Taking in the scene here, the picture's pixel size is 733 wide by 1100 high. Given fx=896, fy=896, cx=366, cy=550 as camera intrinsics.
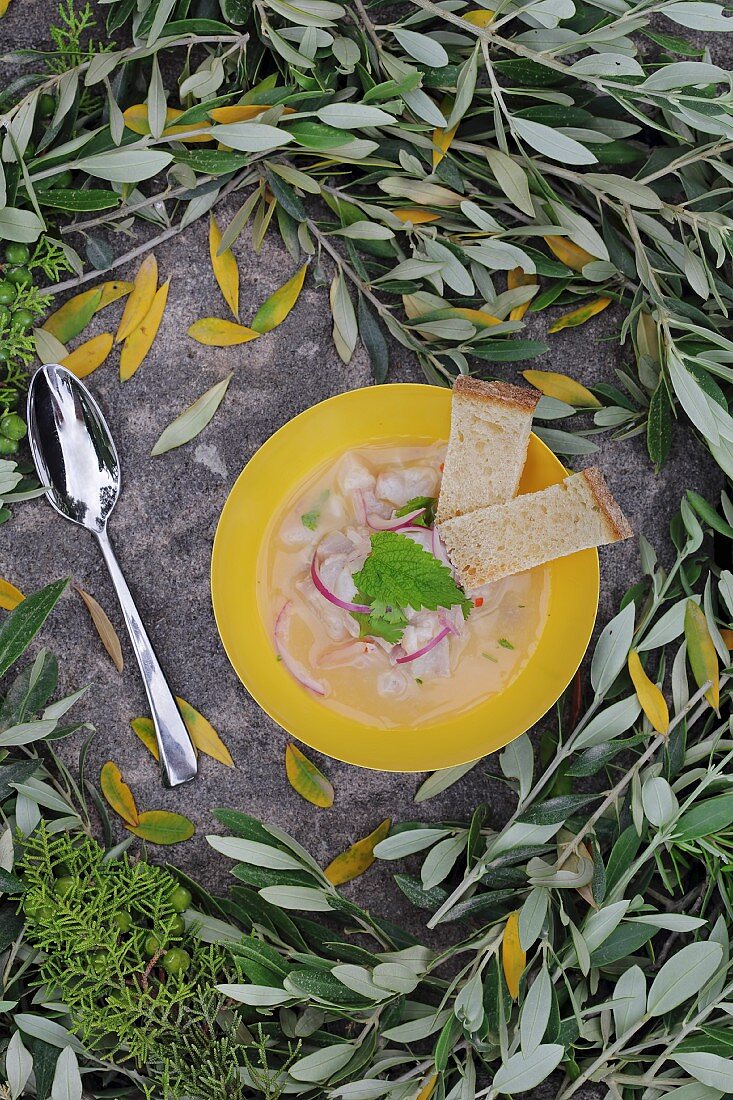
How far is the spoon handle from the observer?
143 cm

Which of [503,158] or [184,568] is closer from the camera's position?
[503,158]

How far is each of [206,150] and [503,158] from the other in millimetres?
445

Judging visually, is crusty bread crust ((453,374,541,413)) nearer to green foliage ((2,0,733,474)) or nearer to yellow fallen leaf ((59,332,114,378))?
green foliage ((2,0,733,474))

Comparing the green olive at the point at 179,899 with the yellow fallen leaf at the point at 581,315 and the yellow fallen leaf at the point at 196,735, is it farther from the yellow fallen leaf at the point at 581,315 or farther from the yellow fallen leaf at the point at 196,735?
the yellow fallen leaf at the point at 581,315

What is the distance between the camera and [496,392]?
1.34m

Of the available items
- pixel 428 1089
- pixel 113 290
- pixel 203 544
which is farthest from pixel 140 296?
pixel 428 1089

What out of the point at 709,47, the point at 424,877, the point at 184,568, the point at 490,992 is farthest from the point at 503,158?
the point at 490,992

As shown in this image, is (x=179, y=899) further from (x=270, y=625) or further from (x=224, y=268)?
(x=224, y=268)

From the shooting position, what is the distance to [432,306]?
4.69 ft

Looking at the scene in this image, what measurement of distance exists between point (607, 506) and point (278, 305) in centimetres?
62

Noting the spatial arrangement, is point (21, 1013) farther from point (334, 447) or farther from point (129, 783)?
point (334, 447)

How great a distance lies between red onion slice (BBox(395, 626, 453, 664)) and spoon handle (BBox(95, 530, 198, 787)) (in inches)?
14.7

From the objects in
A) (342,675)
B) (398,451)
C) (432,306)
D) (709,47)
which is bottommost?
(342,675)


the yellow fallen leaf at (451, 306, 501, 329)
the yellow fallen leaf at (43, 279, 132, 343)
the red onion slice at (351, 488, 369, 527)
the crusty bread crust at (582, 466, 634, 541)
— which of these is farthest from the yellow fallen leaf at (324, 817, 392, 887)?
the yellow fallen leaf at (43, 279, 132, 343)
